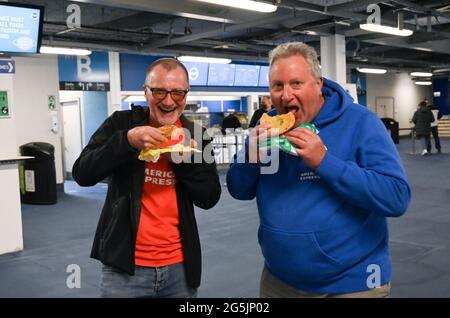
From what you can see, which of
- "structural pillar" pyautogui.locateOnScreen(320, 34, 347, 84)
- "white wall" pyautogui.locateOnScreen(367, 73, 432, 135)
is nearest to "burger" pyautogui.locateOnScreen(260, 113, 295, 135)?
"structural pillar" pyautogui.locateOnScreen(320, 34, 347, 84)

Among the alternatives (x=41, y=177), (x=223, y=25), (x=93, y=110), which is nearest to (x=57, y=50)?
(x=41, y=177)

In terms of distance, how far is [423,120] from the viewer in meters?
14.8

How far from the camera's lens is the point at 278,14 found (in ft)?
31.0

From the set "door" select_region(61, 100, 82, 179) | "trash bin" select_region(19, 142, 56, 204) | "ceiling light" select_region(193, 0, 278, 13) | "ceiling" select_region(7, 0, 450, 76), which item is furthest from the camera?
"door" select_region(61, 100, 82, 179)

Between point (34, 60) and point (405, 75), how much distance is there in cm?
1964

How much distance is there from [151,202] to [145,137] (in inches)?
12.0

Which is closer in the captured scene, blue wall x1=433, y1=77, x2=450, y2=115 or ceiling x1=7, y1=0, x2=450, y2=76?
ceiling x1=7, y1=0, x2=450, y2=76

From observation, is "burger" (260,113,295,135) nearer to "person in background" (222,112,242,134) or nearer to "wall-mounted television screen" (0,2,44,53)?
"wall-mounted television screen" (0,2,44,53)

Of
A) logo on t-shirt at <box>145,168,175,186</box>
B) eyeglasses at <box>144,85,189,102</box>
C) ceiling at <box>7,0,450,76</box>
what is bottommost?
logo on t-shirt at <box>145,168,175,186</box>

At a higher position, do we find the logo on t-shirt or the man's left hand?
the man's left hand

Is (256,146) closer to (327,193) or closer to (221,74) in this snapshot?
(327,193)

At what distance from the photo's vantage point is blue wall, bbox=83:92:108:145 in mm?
12891

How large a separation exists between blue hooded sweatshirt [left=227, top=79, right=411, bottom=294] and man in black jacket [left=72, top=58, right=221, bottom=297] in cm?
39
